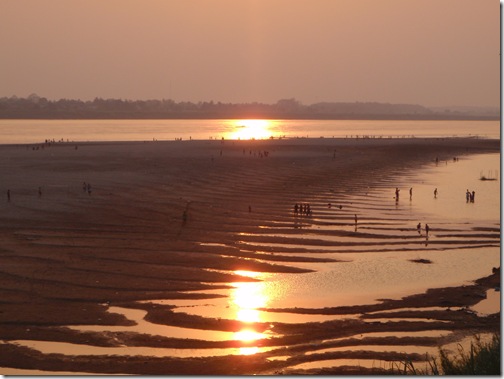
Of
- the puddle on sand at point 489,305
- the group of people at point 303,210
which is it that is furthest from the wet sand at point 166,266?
the group of people at point 303,210

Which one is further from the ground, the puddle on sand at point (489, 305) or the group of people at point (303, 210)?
the group of people at point (303, 210)

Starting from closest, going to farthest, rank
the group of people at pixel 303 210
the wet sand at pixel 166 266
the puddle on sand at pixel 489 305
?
1. the wet sand at pixel 166 266
2. the puddle on sand at pixel 489 305
3. the group of people at pixel 303 210

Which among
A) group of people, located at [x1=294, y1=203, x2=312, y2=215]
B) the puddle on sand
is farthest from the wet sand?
group of people, located at [x1=294, y1=203, x2=312, y2=215]

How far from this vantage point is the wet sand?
18.2 meters

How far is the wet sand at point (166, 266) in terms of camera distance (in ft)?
59.6

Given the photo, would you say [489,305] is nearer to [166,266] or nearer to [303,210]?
[166,266]

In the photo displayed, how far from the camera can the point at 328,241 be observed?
105 ft

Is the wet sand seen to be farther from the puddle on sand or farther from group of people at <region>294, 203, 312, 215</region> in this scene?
group of people at <region>294, 203, 312, 215</region>

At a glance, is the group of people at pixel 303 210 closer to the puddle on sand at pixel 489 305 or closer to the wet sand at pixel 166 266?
the wet sand at pixel 166 266

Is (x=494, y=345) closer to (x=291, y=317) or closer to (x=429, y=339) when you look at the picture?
(x=429, y=339)

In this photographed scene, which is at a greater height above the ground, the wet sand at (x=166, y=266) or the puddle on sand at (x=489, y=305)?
the wet sand at (x=166, y=266)

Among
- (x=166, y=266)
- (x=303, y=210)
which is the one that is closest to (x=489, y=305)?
(x=166, y=266)

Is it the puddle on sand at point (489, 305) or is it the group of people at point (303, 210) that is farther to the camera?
the group of people at point (303, 210)

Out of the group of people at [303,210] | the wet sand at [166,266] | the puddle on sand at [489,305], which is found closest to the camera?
the wet sand at [166,266]
